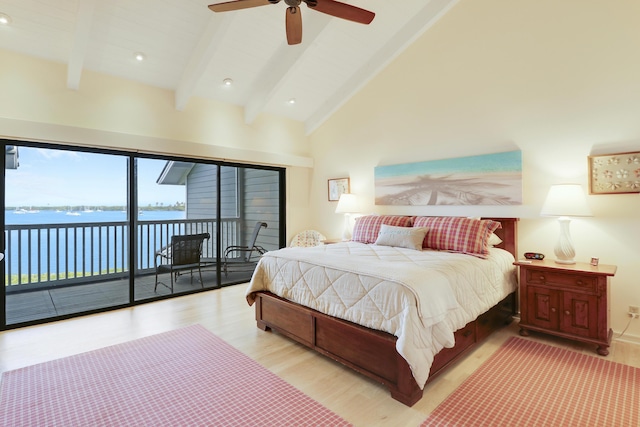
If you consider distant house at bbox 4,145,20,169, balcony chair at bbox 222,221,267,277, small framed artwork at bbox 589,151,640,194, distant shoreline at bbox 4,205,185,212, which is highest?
distant house at bbox 4,145,20,169

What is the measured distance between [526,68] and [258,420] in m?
3.89

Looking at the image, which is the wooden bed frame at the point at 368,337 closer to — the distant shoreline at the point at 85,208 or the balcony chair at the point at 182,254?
the balcony chair at the point at 182,254

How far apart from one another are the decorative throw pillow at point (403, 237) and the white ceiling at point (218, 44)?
2411mm

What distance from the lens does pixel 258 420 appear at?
1880 mm

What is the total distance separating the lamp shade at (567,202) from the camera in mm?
2812

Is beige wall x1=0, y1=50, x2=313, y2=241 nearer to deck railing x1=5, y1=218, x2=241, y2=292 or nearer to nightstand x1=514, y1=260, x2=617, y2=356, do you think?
deck railing x1=5, y1=218, x2=241, y2=292

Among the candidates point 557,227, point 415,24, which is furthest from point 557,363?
point 415,24

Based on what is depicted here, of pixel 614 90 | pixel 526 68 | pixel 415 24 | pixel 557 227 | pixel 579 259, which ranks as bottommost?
pixel 579 259

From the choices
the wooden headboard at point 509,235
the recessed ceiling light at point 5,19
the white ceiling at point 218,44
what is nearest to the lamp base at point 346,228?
the white ceiling at point 218,44

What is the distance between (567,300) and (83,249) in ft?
19.4

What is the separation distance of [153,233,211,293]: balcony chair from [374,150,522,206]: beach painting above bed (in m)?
2.71

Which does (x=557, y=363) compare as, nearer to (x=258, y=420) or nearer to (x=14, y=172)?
(x=258, y=420)

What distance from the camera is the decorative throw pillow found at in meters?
3.41

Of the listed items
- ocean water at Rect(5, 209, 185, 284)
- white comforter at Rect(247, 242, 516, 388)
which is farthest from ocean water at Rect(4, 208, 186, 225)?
white comforter at Rect(247, 242, 516, 388)
